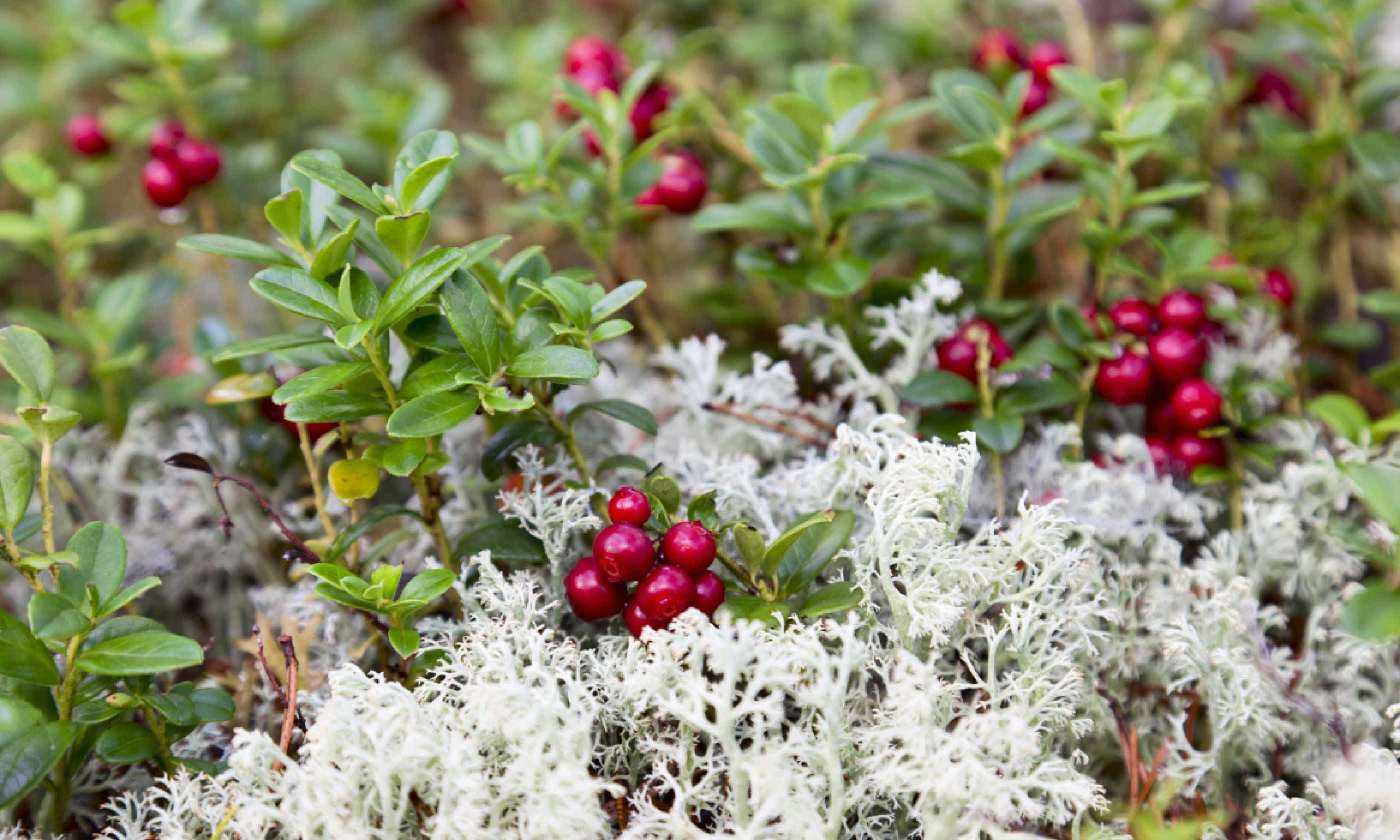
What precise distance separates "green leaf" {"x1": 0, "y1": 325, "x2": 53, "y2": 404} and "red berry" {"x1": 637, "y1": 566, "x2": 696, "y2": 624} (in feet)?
2.70

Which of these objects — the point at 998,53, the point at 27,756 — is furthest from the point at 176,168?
the point at 998,53

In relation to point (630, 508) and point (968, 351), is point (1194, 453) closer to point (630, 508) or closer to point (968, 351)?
point (968, 351)

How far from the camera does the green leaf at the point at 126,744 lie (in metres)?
1.18

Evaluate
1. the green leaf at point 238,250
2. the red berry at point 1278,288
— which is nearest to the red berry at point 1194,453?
the red berry at point 1278,288

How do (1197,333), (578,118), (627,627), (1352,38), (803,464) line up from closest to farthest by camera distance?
(627,627) → (803,464) → (1197,333) → (1352,38) → (578,118)

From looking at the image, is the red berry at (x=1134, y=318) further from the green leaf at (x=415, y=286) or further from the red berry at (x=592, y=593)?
the green leaf at (x=415, y=286)

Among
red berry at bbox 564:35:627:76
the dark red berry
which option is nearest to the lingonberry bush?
the dark red berry

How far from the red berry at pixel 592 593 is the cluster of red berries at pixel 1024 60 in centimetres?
130

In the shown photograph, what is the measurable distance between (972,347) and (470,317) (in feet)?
2.63

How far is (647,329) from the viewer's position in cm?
191

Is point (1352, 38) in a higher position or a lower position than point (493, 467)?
higher

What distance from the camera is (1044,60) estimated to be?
2.01m

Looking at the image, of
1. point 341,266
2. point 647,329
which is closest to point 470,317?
point 341,266

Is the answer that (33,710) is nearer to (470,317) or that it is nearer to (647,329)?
(470,317)
